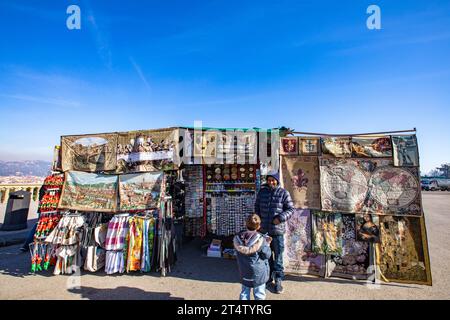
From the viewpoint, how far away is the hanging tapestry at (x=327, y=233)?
14.6 feet

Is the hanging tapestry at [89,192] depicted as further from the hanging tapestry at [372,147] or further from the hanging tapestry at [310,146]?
the hanging tapestry at [372,147]

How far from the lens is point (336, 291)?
152 inches

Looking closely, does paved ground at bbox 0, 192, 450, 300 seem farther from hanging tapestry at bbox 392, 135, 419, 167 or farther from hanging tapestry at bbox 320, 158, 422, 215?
hanging tapestry at bbox 392, 135, 419, 167

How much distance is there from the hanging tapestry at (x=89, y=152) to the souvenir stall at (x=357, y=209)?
13.2 ft

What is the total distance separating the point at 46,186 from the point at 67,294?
Result: 2643mm

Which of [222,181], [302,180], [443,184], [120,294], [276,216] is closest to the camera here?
[120,294]

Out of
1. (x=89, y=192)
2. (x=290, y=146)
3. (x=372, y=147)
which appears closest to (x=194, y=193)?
(x=89, y=192)

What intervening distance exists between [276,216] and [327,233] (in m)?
1.39

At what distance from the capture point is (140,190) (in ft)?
16.2

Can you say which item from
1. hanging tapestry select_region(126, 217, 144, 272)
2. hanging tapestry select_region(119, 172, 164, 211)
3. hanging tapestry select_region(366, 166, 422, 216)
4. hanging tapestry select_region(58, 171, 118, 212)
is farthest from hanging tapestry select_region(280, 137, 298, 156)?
hanging tapestry select_region(58, 171, 118, 212)

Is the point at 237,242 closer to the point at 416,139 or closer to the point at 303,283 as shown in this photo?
the point at 303,283

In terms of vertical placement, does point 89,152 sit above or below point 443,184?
above

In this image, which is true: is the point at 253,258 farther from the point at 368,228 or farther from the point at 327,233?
the point at 368,228

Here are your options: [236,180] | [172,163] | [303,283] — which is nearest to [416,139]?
[303,283]
